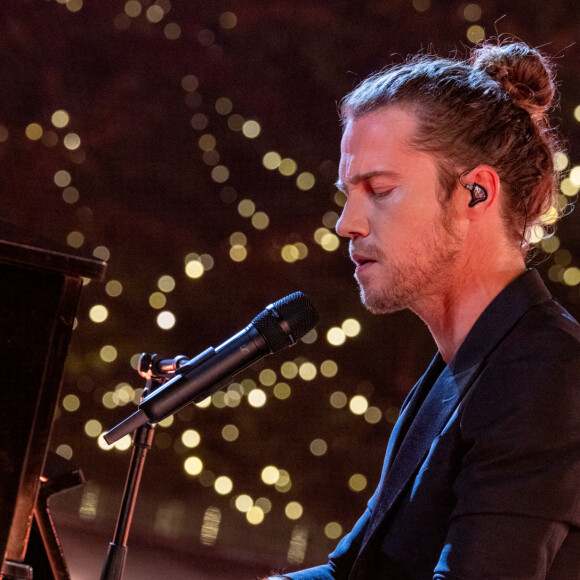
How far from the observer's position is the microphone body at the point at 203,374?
2.86 ft

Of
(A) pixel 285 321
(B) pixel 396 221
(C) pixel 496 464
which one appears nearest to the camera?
(C) pixel 496 464

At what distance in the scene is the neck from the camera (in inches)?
41.6

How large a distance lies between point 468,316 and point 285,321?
285 millimetres

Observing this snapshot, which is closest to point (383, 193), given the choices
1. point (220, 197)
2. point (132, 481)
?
point (132, 481)

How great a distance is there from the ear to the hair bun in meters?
0.15

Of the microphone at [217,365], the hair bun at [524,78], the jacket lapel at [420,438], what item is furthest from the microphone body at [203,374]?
the hair bun at [524,78]

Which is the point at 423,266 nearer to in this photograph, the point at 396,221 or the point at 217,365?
the point at 396,221

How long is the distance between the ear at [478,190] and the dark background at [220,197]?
168 centimetres

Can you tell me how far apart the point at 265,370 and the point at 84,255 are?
6.98 feet

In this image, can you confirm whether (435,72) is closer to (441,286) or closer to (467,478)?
(441,286)

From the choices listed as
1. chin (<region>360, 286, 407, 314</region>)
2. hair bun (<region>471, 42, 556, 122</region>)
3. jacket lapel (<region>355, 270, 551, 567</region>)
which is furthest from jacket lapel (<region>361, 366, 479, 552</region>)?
hair bun (<region>471, 42, 556, 122</region>)

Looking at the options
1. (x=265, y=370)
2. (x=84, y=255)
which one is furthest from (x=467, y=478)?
(x=265, y=370)

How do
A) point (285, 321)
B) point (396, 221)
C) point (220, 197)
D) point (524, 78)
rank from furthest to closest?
point (220, 197), point (524, 78), point (396, 221), point (285, 321)

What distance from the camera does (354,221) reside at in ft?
3.51
